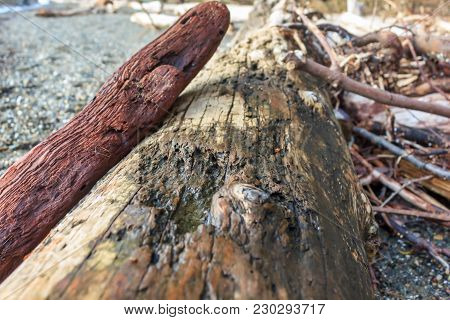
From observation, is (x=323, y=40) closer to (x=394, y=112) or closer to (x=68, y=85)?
(x=394, y=112)

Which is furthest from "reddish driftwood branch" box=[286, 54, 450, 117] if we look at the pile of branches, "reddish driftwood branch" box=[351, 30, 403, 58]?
"reddish driftwood branch" box=[351, 30, 403, 58]

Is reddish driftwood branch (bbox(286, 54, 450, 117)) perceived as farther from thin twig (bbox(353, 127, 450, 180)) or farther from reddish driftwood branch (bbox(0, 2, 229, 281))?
reddish driftwood branch (bbox(0, 2, 229, 281))

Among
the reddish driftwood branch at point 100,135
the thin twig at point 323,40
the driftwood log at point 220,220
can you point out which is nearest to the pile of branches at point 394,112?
the thin twig at point 323,40

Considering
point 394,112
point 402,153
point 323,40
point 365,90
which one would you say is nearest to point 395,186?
point 402,153

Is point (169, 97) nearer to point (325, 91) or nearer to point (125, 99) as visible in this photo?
point (125, 99)
